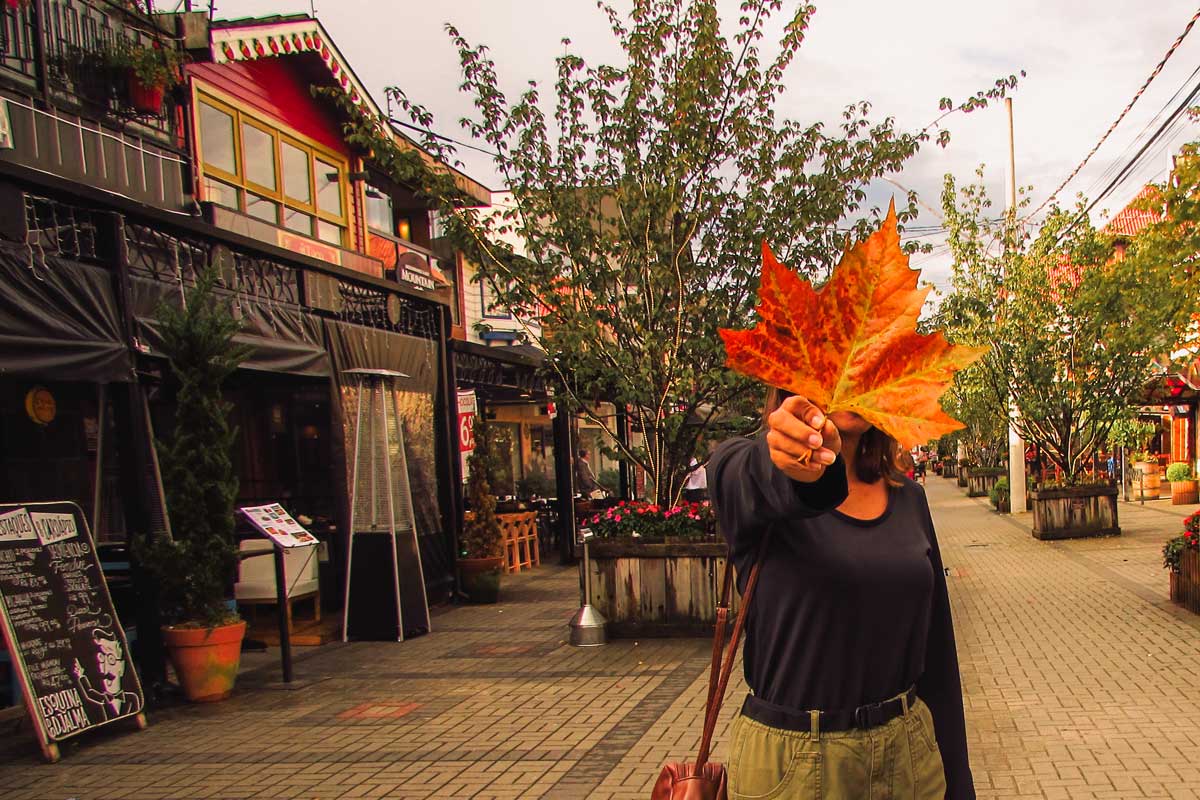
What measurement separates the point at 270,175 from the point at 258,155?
325 mm

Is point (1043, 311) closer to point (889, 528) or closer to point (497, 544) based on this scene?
point (497, 544)

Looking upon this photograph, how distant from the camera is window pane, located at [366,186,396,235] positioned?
17781 mm

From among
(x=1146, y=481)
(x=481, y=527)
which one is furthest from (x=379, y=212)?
(x=1146, y=481)

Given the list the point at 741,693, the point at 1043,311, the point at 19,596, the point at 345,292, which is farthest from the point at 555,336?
the point at 1043,311

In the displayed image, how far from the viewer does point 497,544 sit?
12219mm

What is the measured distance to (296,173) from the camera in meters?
15.1

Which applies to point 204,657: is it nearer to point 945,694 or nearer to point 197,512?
point 197,512

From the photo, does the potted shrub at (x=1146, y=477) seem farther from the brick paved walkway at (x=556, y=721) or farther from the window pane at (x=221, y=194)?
A: the window pane at (x=221, y=194)

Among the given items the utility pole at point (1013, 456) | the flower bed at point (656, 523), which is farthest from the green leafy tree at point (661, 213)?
the utility pole at point (1013, 456)

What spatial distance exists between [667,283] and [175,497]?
4617 mm

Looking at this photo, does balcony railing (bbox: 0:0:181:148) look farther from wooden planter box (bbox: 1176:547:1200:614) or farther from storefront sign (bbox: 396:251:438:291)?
wooden planter box (bbox: 1176:547:1200:614)

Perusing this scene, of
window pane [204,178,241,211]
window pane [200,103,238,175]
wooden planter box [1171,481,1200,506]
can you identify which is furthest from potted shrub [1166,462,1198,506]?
window pane [200,103,238,175]

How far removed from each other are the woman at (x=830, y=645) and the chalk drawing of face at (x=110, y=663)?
5609mm

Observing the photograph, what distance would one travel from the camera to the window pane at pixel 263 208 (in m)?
13.7
